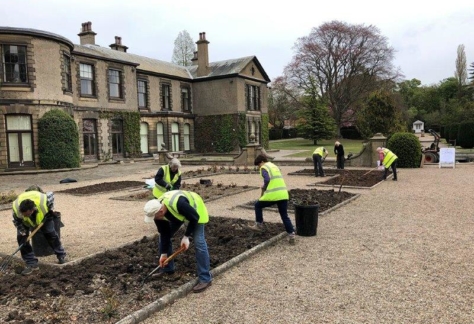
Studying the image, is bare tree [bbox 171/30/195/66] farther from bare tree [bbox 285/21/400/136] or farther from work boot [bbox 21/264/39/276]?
work boot [bbox 21/264/39/276]

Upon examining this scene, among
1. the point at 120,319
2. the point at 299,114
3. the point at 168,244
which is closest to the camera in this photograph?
the point at 120,319

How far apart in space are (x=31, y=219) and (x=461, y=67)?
77.8m

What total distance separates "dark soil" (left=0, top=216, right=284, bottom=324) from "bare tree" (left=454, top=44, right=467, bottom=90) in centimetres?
7397

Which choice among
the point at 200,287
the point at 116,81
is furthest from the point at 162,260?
the point at 116,81

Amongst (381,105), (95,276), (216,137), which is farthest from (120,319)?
(216,137)

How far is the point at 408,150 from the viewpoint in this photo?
20000 millimetres

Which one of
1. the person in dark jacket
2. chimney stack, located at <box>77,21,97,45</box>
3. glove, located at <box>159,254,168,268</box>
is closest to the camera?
glove, located at <box>159,254,168,268</box>

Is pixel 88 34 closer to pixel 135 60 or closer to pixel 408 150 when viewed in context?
pixel 135 60

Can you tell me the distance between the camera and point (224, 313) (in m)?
4.20

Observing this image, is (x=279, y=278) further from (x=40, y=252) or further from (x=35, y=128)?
(x=35, y=128)

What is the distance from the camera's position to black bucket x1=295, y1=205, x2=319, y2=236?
719cm

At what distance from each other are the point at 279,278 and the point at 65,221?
6.22 metres

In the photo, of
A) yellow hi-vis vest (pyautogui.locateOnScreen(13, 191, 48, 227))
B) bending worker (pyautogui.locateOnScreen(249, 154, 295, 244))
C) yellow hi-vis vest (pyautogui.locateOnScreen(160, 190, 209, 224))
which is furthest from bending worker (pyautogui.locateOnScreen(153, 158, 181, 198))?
yellow hi-vis vest (pyautogui.locateOnScreen(160, 190, 209, 224))

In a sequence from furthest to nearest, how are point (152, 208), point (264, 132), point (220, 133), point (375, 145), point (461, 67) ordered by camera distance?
point (461, 67), point (264, 132), point (220, 133), point (375, 145), point (152, 208)
